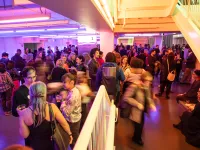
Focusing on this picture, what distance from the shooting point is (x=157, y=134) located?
379 centimetres

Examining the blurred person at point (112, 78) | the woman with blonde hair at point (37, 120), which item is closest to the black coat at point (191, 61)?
the blurred person at point (112, 78)

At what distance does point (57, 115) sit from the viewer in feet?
6.66

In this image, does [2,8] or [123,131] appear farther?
[2,8]

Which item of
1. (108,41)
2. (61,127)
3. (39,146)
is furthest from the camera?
(108,41)

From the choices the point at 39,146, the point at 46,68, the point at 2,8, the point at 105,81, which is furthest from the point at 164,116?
the point at 2,8

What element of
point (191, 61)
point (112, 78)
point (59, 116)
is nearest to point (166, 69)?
point (191, 61)

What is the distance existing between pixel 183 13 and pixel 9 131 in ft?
16.2

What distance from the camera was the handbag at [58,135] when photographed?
195 centimetres

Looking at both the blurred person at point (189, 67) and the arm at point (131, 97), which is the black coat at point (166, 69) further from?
the arm at point (131, 97)

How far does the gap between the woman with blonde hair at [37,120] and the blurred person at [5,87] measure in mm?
3146

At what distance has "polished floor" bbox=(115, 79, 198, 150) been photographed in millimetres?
3338

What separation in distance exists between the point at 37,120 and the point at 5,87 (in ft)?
11.4

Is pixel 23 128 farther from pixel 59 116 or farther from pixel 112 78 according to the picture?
pixel 112 78

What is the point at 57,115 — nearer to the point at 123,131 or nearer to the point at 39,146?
the point at 39,146
